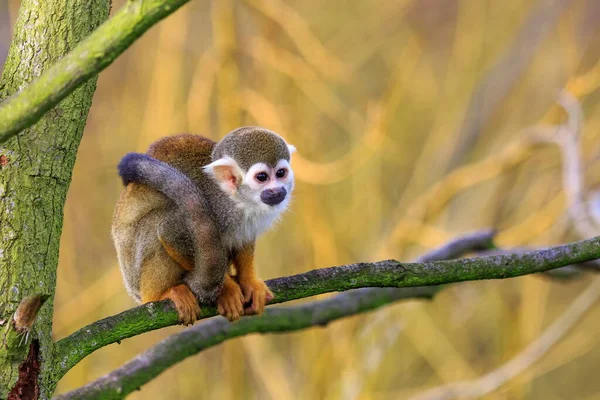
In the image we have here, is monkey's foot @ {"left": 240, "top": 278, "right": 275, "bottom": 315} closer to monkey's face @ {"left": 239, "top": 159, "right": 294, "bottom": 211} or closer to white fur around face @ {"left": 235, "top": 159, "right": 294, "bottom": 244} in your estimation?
white fur around face @ {"left": 235, "top": 159, "right": 294, "bottom": 244}

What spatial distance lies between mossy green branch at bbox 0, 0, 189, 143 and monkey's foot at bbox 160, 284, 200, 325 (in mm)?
1006

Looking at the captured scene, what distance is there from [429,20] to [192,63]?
2892mm

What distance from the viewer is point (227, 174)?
2.89m

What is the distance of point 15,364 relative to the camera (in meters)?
1.89

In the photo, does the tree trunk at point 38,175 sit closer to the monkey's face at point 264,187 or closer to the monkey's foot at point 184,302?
the monkey's foot at point 184,302

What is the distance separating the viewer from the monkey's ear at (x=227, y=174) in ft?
9.36

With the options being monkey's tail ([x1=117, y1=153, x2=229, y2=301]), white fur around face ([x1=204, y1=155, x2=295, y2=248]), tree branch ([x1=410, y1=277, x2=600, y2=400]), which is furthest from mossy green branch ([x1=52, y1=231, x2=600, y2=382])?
tree branch ([x1=410, y1=277, x2=600, y2=400])

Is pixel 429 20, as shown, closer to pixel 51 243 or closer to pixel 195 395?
pixel 195 395

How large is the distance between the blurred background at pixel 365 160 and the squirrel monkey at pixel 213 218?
5.85 ft

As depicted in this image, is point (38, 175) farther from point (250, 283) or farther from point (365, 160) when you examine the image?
point (365, 160)

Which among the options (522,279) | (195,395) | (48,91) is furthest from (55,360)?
(522,279)

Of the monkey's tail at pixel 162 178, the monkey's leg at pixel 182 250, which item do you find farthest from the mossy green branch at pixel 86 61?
the monkey's leg at pixel 182 250

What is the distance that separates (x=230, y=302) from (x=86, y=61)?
4.29ft

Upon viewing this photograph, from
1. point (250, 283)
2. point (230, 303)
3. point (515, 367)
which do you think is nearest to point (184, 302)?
point (230, 303)
